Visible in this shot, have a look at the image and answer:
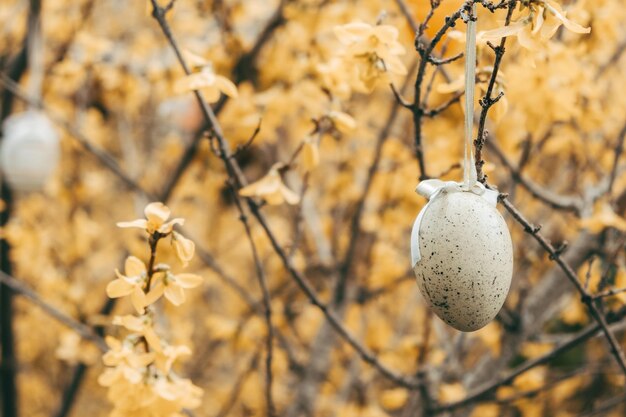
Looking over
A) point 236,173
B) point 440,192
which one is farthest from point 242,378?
point 440,192

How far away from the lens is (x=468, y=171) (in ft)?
2.84

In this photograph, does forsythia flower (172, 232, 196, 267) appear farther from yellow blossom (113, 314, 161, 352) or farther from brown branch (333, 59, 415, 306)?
brown branch (333, 59, 415, 306)

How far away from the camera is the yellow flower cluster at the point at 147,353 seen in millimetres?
1158

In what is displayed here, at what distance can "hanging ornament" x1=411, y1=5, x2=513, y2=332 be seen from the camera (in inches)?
34.0

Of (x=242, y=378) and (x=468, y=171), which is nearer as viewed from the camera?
(x=468, y=171)

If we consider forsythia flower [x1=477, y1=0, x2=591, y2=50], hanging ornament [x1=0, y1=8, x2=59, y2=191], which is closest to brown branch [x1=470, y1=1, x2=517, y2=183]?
forsythia flower [x1=477, y1=0, x2=591, y2=50]

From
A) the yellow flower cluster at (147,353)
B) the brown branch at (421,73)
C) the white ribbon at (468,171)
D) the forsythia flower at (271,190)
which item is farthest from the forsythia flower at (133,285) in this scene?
the brown branch at (421,73)

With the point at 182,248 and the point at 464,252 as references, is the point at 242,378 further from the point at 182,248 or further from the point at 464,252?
the point at 464,252

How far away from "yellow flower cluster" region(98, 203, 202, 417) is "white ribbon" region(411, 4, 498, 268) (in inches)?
17.3

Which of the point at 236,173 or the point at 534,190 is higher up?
the point at 534,190

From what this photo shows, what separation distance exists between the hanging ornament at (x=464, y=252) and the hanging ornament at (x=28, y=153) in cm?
200

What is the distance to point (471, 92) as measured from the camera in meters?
0.80

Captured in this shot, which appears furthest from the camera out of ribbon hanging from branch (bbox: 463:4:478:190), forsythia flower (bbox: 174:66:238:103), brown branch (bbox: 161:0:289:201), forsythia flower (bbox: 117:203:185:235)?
brown branch (bbox: 161:0:289:201)

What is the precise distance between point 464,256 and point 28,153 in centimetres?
208
